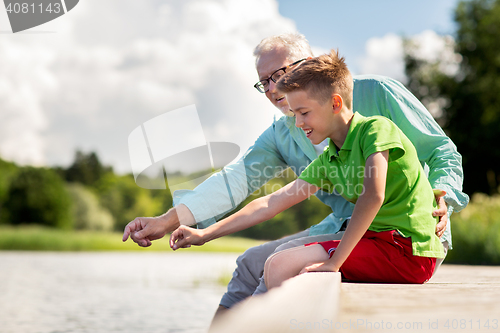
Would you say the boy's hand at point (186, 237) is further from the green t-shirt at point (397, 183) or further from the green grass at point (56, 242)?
the green grass at point (56, 242)

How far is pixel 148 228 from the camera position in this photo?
2.01m

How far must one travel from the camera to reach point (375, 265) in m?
1.48

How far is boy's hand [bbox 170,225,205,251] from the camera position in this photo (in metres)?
1.84

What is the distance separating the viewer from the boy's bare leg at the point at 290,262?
1.46 meters

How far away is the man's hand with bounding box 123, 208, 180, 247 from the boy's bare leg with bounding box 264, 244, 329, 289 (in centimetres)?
69

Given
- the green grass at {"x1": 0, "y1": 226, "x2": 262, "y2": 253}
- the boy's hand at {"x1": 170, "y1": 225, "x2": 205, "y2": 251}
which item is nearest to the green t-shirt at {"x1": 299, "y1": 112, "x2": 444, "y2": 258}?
the boy's hand at {"x1": 170, "y1": 225, "x2": 205, "y2": 251}

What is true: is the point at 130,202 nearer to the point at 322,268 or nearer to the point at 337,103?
the point at 337,103

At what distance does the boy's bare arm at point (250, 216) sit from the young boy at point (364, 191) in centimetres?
24

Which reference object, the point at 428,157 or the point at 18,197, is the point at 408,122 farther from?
the point at 18,197

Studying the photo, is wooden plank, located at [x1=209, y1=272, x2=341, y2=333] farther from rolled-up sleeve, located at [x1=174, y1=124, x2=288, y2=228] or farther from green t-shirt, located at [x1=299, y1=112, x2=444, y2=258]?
rolled-up sleeve, located at [x1=174, y1=124, x2=288, y2=228]

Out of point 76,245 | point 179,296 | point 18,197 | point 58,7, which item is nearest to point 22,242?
point 76,245

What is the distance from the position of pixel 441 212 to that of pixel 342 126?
18.9 inches

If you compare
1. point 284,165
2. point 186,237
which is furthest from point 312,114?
point 284,165

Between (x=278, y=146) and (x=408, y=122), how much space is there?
2.56 feet
